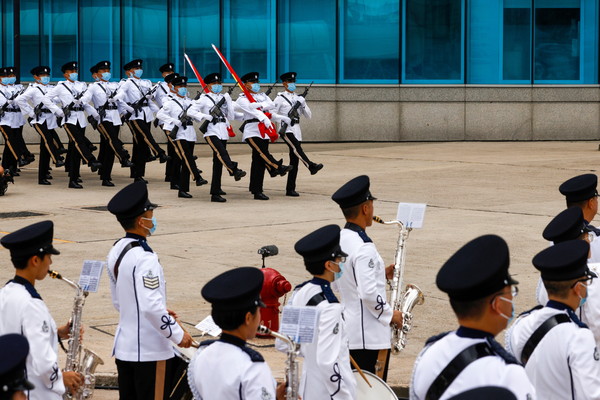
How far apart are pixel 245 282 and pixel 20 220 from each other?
1191cm

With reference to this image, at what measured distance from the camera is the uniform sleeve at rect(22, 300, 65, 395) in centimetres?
547

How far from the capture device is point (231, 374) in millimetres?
4633

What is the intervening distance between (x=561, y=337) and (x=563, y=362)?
0.37ft

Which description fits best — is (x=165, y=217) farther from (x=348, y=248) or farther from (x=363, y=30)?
(x=363, y=30)

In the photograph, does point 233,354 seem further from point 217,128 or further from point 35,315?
point 217,128

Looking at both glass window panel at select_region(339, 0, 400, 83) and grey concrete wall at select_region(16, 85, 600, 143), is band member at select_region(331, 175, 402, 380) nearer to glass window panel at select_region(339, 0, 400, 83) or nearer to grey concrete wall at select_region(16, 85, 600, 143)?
grey concrete wall at select_region(16, 85, 600, 143)

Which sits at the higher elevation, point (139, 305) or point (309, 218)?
point (139, 305)

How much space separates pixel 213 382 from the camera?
466cm

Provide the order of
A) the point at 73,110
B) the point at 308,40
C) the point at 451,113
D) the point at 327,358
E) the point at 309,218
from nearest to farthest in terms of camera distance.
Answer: the point at 327,358 → the point at 309,218 → the point at 73,110 → the point at 451,113 → the point at 308,40

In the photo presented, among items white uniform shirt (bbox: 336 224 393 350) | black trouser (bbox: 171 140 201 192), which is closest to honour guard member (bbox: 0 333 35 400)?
white uniform shirt (bbox: 336 224 393 350)

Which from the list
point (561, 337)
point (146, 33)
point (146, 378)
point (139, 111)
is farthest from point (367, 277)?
point (146, 33)

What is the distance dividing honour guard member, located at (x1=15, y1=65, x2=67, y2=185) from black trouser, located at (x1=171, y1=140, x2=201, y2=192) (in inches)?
125

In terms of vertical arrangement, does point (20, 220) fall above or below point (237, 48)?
below

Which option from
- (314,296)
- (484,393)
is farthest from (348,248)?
(484,393)
